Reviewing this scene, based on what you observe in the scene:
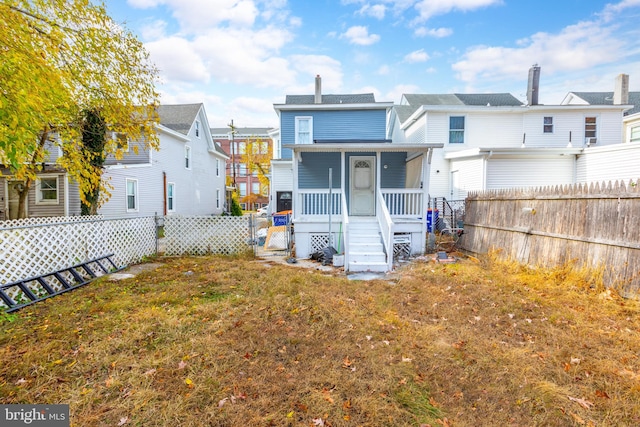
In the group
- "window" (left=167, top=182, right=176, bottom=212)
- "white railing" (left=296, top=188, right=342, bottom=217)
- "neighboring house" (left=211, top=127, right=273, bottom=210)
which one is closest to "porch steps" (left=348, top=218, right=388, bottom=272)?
"white railing" (left=296, top=188, right=342, bottom=217)

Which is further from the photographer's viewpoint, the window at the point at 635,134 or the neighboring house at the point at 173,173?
the window at the point at 635,134

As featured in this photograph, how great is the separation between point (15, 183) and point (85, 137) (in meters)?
6.55

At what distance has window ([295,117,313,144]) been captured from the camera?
51.5ft

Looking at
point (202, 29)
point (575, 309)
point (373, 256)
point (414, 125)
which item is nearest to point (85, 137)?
point (202, 29)

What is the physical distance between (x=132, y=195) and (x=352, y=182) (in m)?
10.6

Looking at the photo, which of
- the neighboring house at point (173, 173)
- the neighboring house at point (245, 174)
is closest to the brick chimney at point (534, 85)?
the neighboring house at point (173, 173)

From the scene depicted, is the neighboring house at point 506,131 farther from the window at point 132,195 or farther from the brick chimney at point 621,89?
the window at point 132,195

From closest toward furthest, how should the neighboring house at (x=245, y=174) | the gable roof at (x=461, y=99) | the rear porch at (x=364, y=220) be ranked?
1. the rear porch at (x=364, y=220)
2. the gable roof at (x=461, y=99)
3. the neighboring house at (x=245, y=174)

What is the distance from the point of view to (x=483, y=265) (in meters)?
7.61

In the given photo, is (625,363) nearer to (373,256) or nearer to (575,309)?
(575,309)

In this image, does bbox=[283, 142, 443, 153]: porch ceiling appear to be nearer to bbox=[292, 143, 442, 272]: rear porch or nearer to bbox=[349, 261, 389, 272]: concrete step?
bbox=[292, 143, 442, 272]: rear porch

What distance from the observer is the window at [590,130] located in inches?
629

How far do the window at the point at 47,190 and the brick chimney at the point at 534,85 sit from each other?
23724 mm

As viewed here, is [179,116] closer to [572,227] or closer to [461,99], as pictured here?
[461,99]
